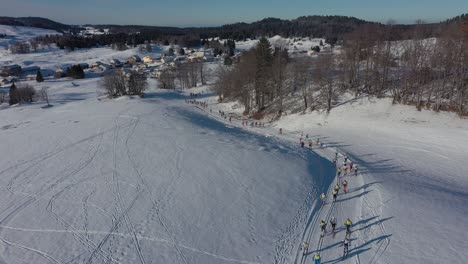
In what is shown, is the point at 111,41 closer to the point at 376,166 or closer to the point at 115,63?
the point at 115,63

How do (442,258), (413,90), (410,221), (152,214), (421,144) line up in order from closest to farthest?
(442,258) → (410,221) → (152,214) → (421,144) → (413,90)

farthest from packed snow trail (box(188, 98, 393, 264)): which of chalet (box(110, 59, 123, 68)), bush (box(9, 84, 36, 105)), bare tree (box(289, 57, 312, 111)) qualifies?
chalet (box(110, 59, 123, 68))

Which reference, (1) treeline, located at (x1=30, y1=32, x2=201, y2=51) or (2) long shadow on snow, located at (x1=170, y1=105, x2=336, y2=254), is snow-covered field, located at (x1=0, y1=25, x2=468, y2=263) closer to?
(2) long shadow on snow, located at (x1=170, y1=105, x2=336, y2=254)

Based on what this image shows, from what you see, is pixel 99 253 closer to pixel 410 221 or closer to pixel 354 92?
pixel 410 221

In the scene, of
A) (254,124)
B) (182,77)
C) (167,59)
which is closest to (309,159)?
(254,124)

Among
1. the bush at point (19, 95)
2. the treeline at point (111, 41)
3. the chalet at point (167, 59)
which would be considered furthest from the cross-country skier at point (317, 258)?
the treeline at point (111, 41)

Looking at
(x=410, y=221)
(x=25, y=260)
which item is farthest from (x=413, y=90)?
(x=25, y=260)
